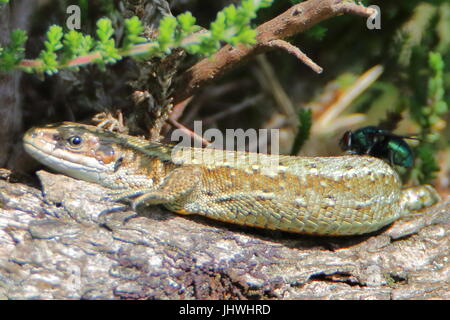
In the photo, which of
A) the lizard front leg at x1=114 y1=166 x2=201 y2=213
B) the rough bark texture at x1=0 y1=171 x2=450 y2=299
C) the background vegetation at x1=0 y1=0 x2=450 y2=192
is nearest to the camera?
the rough bark texture at x1=0 y1=171 x2=450 y2=299

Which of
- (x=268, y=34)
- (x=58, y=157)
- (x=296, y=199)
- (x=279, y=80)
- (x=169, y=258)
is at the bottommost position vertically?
(x=169, y=258)

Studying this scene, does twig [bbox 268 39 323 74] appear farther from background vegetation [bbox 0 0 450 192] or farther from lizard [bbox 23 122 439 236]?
lizard [bbox 23 122 439 236]

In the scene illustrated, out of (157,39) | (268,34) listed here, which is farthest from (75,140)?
(268,34)

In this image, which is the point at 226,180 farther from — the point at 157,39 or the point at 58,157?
the point at 157,39

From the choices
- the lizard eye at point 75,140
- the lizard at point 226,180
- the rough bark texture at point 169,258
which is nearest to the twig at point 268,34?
the lizard at point 226,180

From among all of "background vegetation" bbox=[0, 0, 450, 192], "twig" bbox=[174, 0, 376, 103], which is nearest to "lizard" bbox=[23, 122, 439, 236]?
"background vegetation" bbox=[0, 0, 450, 192]

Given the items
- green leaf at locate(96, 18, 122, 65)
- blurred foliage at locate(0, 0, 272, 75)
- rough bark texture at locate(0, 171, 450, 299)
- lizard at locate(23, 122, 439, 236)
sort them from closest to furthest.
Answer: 1. blurred foliage at locate(0, 0, 272, 75)
2. green leaf at locate(96, 18, 122, 65)
3. rough bark texture at locate(0, 171, 450, 299)
4. lizard at locate(23, 122, 439, 236)

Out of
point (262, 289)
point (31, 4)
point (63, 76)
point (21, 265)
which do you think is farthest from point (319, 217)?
point (31, 4)
